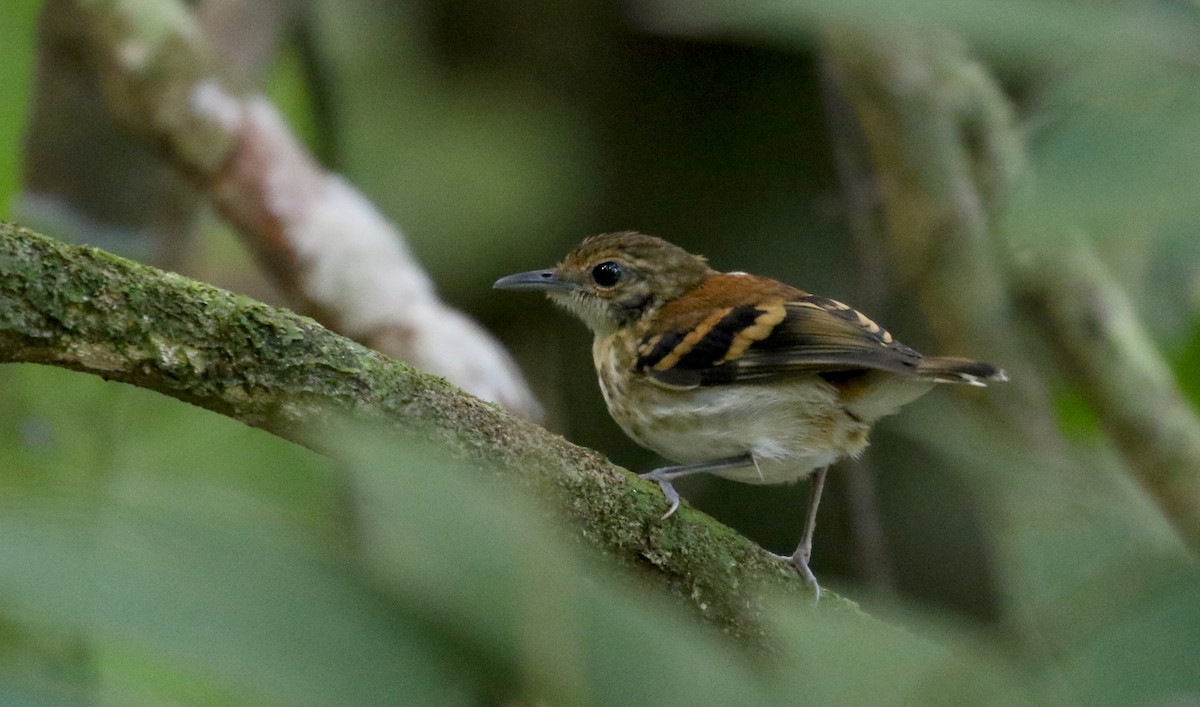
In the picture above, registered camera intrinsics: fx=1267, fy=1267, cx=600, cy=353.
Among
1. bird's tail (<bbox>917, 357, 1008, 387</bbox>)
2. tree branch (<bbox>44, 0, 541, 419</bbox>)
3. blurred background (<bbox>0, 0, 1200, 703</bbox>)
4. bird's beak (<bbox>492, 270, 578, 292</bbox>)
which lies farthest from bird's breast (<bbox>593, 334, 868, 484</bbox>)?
tree branch (<bbox>44, 0, 541, 419</bbox>)

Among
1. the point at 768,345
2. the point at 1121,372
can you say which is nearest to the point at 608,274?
the point at 768,345

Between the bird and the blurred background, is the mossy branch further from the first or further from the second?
the bird

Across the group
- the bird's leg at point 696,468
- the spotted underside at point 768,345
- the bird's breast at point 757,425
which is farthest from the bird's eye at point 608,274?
the bird's leg at point 696,468

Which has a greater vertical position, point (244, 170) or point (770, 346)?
point (244, 170)

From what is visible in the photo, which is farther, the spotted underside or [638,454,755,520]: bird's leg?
the spotted underside

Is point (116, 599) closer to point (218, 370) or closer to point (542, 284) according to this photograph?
point (218, 370)

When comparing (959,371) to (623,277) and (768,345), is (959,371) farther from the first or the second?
Result: (623,277)
